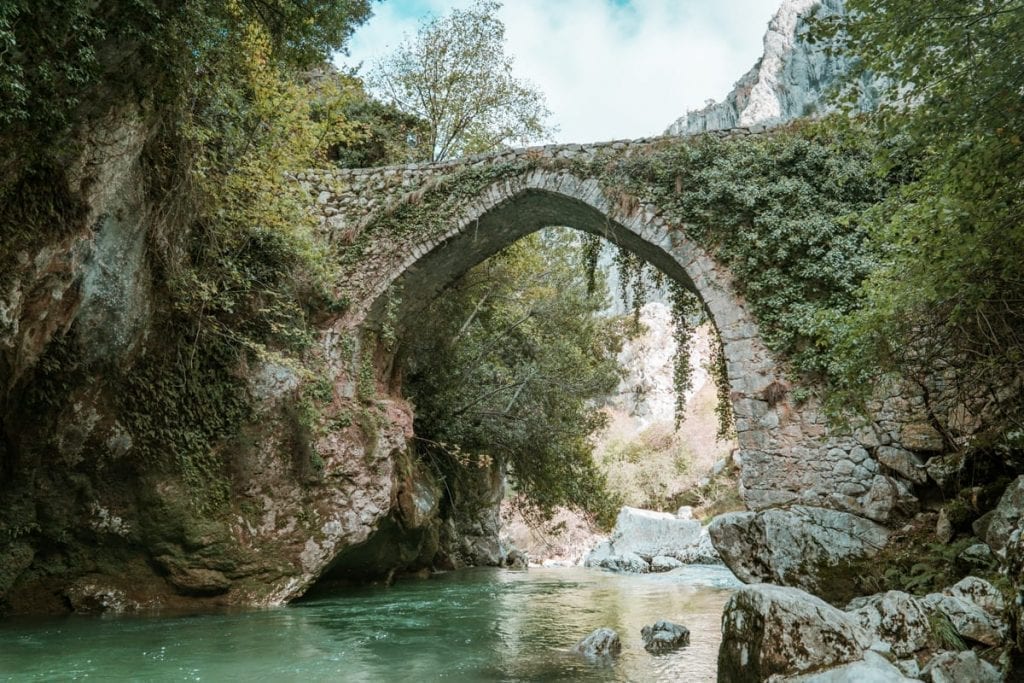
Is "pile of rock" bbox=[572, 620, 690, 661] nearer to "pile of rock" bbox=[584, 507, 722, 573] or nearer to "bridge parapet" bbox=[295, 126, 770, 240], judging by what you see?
"bridge parapet" bbox=[295, 126, 770, 240]

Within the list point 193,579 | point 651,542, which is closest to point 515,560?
point 651,542

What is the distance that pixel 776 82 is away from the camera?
52.5 metres

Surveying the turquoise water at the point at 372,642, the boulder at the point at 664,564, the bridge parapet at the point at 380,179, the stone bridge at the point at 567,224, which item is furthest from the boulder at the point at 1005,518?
the boulder at the point at 664,564

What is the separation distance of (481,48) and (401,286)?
7.50 meters

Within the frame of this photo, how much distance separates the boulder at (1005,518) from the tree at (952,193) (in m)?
0.63

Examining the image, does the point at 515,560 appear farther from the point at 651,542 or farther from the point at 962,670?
the point at 962,670

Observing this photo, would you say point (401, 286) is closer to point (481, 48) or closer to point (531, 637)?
point (531, 637)

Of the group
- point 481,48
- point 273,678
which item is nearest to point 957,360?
point 273,678

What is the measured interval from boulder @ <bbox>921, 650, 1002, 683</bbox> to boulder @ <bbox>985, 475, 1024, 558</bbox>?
160 cm

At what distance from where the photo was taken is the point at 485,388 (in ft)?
42.6

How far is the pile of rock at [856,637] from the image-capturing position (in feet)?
11.7

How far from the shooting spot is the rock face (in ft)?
152

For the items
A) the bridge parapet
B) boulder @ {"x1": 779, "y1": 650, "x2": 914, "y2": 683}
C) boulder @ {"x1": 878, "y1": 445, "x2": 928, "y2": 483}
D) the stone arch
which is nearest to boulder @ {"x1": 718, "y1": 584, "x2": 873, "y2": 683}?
boulder @ {"x1": 779, "y1": 650, "x2": 914, "y2": 683}

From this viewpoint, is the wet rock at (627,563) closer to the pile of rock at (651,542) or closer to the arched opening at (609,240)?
the pile of rock at (651,542)
